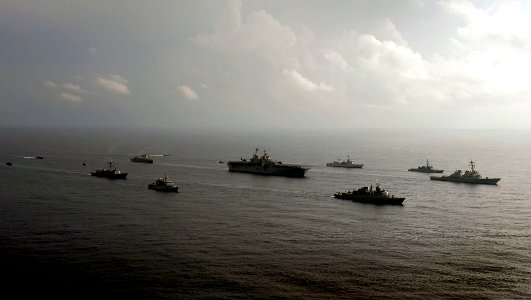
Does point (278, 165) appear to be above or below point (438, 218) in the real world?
above

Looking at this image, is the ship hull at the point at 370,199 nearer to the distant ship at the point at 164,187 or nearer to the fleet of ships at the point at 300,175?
the fleet of ships at the point at 300,175

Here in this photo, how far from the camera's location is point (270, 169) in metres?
175

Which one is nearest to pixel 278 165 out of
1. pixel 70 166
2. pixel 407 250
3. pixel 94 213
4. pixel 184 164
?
pixel 184 164

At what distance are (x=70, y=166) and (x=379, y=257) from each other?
484 feet

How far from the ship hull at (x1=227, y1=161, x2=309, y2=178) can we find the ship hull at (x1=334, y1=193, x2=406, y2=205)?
162 ft

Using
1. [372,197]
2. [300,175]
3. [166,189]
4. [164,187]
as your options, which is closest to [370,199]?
[372,197]

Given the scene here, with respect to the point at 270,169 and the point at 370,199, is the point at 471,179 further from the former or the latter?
the point at 270,169

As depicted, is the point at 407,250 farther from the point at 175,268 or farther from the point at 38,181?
the point at 38,181

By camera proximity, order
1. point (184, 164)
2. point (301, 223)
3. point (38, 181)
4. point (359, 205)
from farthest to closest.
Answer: point (184, 164)
point (38, 181)
point (359, 205)
point (301, 223)

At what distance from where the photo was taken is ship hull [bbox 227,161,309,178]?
165 metres

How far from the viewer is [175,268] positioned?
182 feet

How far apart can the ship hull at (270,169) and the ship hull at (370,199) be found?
49.3m

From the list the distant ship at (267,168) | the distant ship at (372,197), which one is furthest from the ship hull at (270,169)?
the distant ship at (372,197)

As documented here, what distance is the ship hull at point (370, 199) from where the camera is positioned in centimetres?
10816
